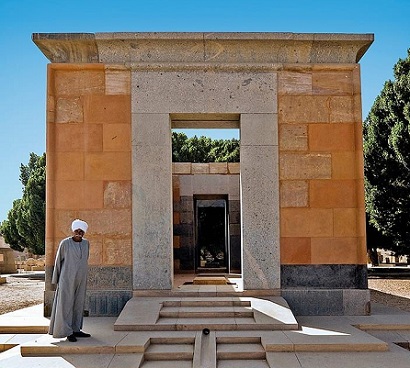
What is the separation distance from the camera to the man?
6.68 meters

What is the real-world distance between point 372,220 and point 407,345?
13825 mm

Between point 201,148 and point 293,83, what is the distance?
25.0 meters

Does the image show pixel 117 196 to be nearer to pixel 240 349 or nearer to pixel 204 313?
pixel 204 313

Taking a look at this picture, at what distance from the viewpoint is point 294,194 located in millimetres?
8930

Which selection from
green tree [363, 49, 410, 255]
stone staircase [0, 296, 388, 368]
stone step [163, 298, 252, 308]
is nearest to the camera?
stone staircase [0, 296, 388, 368]

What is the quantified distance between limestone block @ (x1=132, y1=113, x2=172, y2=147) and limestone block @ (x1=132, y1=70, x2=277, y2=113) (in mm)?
121

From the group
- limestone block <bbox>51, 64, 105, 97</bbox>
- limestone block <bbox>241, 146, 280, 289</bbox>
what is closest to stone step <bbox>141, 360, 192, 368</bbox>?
limestone block <bbox>241, 146, 280, 289</bbox>

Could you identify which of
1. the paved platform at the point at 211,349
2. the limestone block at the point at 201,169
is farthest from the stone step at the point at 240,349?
the limestone block at the point at 201,169

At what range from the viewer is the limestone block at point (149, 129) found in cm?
896

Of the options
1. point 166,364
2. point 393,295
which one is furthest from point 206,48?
point 393,295

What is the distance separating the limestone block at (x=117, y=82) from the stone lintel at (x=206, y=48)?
0.17 m

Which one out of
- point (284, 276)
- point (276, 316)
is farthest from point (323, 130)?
point (276, 316)

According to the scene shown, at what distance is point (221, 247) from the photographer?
24734mm

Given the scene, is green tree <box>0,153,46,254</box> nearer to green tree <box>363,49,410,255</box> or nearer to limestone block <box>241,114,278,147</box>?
green tree <box>363,49,410,255</box>
